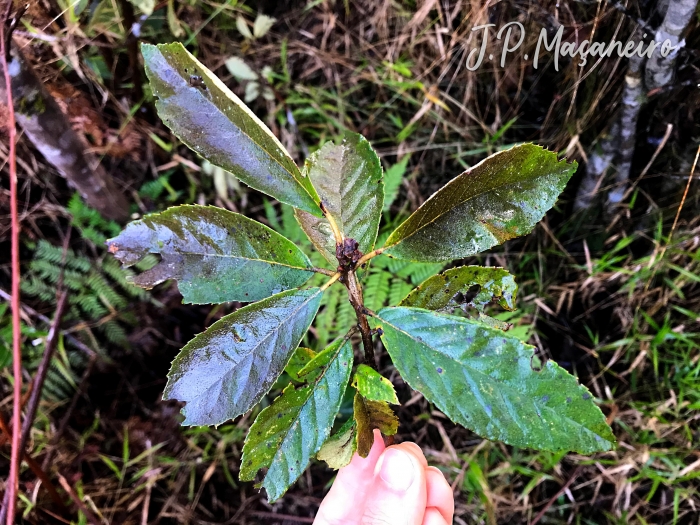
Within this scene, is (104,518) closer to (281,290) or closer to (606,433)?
(281,290)

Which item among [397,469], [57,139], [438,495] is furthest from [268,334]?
[57,139]

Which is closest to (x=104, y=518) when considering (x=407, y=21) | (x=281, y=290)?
(x=281, y=290)

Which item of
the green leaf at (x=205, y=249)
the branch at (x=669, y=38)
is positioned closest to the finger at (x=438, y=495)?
the green leaf at (x=205, y=249)

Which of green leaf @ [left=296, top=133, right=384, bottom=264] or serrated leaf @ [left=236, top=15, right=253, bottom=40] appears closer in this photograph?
green leaf @ [left=296, top=133, right=384, bottom=264]

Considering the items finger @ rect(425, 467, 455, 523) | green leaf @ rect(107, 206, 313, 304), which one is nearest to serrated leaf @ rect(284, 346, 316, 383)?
green leaf @ rect(107, 206, 313, 304)

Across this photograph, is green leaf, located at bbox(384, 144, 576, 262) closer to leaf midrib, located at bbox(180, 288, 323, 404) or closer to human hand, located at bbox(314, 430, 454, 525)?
leaf midrib, located at bbox(180, 288, 323, 404)

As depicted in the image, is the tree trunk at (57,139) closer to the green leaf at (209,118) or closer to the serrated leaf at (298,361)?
the green leaf at (209,118)

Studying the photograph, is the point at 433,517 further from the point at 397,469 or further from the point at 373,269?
the point at 373,269
